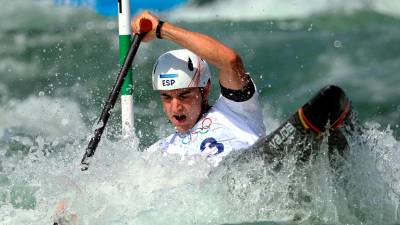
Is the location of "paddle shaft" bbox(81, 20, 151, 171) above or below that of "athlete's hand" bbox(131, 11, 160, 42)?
below

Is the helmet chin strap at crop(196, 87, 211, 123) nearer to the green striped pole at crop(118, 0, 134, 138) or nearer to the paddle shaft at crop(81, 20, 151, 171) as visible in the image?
the paddle shaft at crop(81, 20, 151, 171)

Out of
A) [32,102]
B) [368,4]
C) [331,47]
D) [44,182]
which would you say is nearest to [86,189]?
[44,182]

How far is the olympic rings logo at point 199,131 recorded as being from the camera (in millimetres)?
5496

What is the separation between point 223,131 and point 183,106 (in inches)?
11.6

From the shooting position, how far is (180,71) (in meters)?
5.54

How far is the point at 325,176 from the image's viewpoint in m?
4.74

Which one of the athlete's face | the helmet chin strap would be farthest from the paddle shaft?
the helmet chin strap

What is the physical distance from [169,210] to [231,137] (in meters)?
0.81

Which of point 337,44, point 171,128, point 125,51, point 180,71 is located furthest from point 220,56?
point 337,44

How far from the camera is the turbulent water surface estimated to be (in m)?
4.79

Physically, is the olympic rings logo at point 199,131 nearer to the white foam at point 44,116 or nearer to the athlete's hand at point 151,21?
the athlete's hand at point 151,21

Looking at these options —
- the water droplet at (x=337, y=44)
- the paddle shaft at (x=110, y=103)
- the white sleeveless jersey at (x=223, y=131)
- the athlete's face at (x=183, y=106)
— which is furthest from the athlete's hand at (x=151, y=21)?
the water droplet at (x=337, y=44)

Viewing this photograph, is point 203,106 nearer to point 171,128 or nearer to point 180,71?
point 180,71

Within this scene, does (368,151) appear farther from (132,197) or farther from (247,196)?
(132,197)
